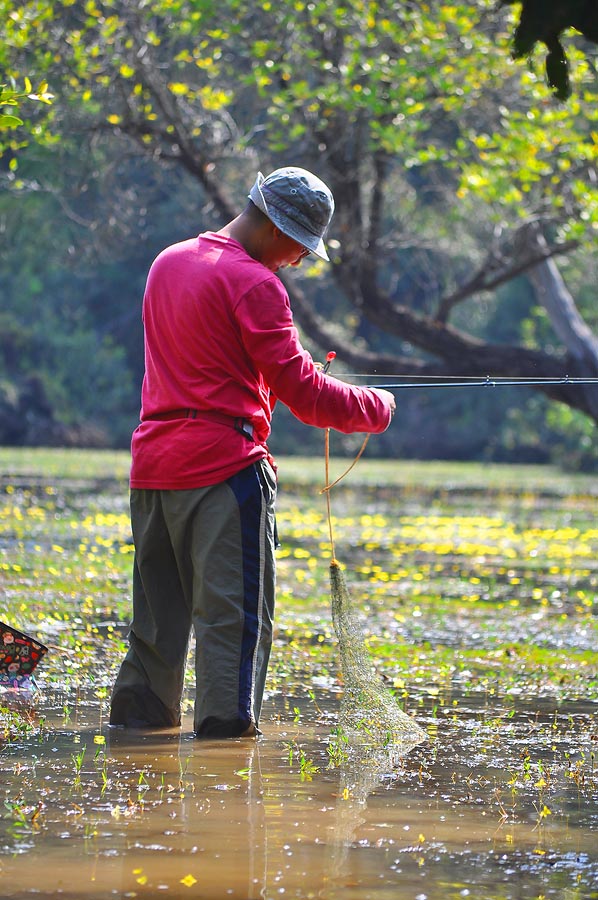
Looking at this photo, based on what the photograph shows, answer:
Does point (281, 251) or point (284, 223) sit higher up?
point (284, 223)

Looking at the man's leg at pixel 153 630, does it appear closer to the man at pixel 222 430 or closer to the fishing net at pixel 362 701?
the man at pixel 222 430

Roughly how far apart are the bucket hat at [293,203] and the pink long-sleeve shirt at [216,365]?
17cm

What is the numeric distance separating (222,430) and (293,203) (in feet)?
2.84

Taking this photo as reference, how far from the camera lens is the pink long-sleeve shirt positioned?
5.59 m

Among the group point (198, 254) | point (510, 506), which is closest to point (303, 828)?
point (198, 254)

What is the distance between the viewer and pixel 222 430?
564cm

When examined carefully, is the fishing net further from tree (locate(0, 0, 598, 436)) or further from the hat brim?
tree (locate(0, 0, 598, 436))

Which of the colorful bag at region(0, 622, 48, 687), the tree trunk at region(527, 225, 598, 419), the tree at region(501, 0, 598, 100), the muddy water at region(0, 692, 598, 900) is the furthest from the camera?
the tree trunk at region(527, 225, 598, 419)

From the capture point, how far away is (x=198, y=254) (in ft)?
18.7

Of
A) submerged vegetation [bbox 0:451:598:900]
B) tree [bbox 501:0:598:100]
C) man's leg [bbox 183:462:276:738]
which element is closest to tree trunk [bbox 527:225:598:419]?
submerged vegetation [bbox 0:451:598:900]

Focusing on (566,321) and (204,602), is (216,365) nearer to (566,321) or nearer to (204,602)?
(204,602)

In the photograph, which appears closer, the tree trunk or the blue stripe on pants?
the blue stripe on pants

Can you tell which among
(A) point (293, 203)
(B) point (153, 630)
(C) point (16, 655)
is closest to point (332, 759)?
(B) point (153, 630)

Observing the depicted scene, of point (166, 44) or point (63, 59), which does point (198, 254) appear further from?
Result: point (166, 44)
